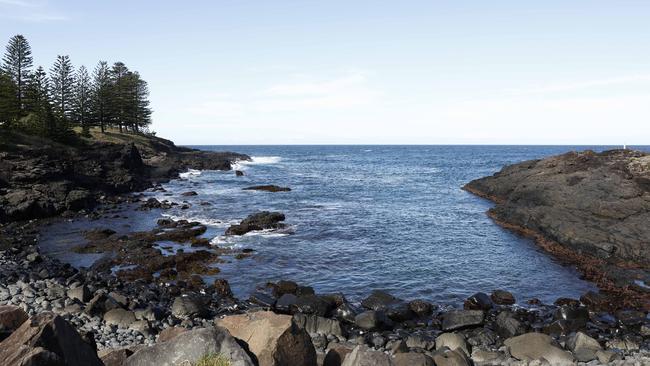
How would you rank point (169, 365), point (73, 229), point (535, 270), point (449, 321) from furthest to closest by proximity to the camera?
point (73, 229), point (535, 270), point (449, 321), point (169, 365)

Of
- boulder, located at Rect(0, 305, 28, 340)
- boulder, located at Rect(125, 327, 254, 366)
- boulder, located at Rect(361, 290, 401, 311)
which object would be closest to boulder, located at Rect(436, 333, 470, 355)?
boulder, located at Rect(361, 290, 401, 311)

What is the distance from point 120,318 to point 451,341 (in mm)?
15854

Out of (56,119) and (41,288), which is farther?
(56,119)

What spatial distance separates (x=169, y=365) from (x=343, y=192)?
60276 millimetres

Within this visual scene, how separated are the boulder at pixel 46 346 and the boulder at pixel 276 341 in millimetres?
4117

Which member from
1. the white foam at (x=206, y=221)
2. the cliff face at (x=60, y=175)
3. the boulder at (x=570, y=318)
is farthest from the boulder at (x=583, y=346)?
the cliff face at (x=60, y=175)

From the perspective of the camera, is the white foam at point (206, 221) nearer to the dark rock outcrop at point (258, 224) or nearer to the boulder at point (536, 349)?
the dark rock outcrop at point (258, 224)

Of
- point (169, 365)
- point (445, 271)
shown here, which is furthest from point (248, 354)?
point (445, 271)

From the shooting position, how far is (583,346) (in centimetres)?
1856

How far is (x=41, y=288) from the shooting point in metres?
24.2

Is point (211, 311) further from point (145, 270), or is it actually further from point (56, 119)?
point (56, 119)

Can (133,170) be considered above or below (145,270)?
above

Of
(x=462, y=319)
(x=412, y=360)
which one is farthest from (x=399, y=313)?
(x=412, y=360)

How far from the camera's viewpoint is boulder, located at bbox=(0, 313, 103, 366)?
916cm
